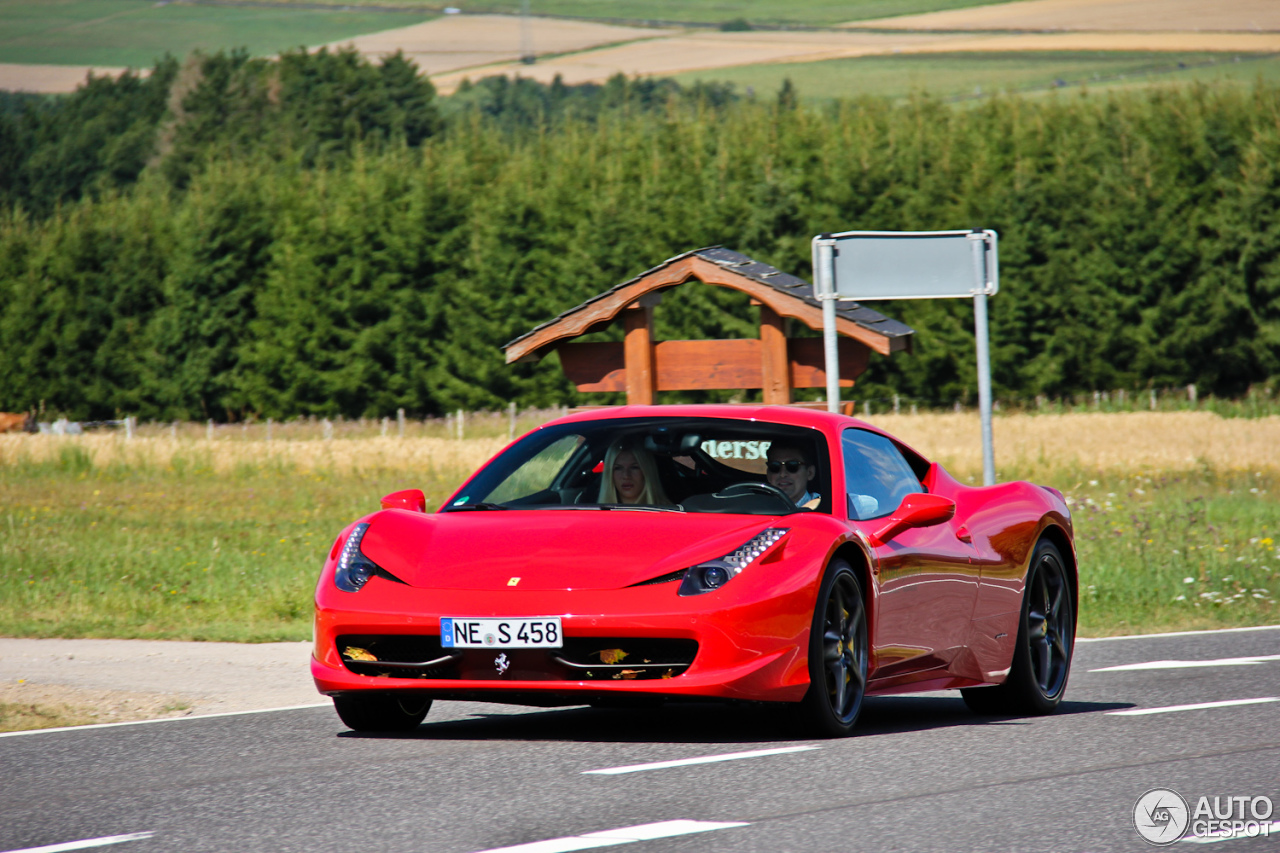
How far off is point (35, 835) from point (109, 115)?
351ft

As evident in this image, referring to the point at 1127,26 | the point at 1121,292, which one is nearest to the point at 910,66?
Answer: the point at 1127,26

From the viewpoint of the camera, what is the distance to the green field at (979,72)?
111 m

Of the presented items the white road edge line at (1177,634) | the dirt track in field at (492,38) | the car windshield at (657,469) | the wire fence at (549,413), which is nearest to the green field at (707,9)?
the dirt track in field at (492,38)

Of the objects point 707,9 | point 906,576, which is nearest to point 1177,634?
point 906,576

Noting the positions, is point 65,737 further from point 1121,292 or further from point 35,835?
point 1121,292

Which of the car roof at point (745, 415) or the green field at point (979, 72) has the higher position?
the green field at point (979, 72)

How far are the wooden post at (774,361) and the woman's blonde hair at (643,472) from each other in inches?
281

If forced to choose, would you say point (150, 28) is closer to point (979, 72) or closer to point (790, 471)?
point (979, 72)

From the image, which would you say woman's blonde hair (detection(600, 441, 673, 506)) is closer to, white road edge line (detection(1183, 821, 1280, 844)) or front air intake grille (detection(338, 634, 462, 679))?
front air intake grille (detection(338, 634, 462, 679))

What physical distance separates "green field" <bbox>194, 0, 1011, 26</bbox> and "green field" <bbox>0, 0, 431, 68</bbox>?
5402 mm

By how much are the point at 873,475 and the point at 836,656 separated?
4.16 ft

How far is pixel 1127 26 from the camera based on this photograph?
122250 millimetres

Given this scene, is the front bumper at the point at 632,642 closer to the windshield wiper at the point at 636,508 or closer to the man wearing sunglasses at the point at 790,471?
the windshield wiper at the point at 636,508

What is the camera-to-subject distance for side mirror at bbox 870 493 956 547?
7875mm
